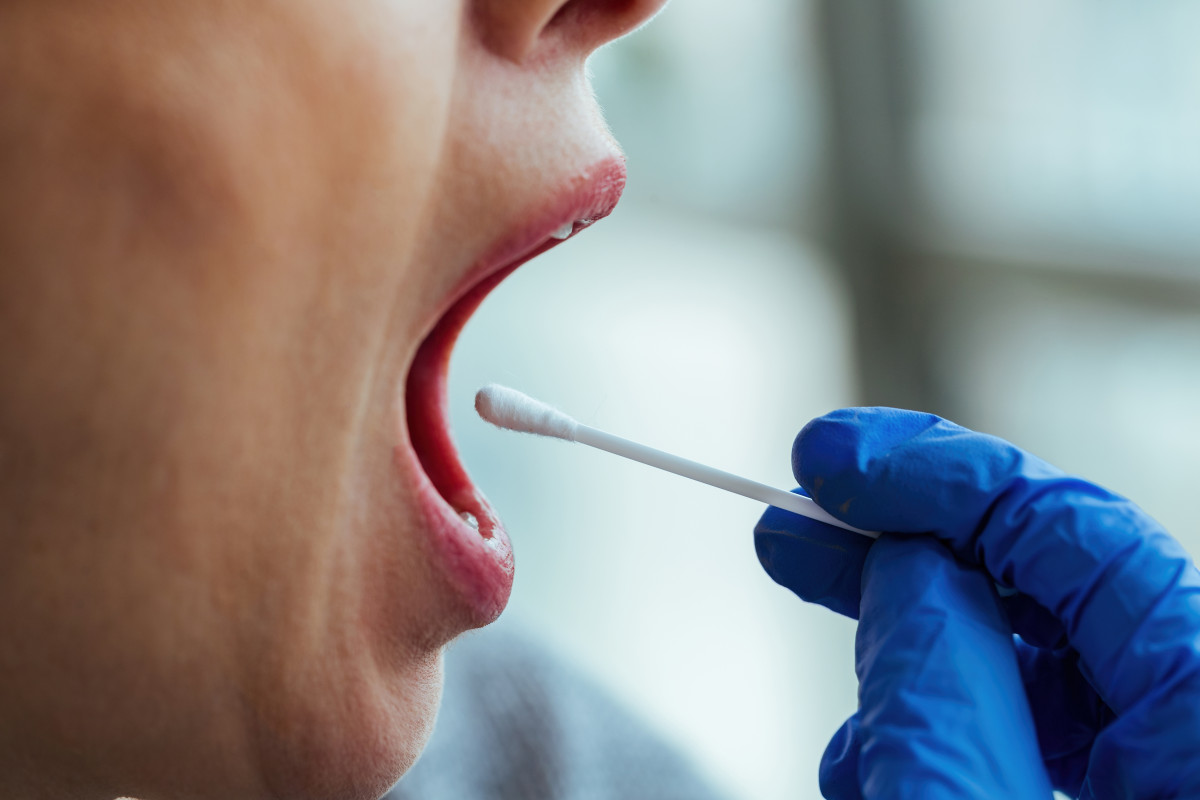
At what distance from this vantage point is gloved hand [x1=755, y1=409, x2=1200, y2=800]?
0.57 metres

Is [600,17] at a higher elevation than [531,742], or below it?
higher

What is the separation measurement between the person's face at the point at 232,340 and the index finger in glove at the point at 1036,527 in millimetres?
292

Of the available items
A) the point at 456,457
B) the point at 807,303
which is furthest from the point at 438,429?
the point at 807,303

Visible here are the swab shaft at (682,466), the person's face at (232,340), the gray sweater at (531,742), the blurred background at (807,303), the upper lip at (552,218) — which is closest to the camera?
the person's face at (232,340)

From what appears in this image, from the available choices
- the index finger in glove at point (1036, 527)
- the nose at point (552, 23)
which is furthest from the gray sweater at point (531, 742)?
the nose at point (552, 23)

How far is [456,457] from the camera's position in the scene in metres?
0.67

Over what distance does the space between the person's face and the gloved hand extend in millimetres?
314

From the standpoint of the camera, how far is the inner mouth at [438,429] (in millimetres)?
649

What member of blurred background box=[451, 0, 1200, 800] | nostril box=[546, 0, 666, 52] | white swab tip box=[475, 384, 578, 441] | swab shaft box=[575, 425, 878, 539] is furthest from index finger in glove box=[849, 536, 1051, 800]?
blurred background box=[451, 0, 1200, 800]

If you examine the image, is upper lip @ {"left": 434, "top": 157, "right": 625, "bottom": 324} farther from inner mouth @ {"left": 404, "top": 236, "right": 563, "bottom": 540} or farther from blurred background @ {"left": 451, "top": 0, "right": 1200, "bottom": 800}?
blurred background @ {"left": 451, "top": 0, "right": 1200, "bottom": 800}

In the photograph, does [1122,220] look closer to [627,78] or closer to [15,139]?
[627,78]

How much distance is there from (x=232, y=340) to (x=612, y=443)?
281 mm

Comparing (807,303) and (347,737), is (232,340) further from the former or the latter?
(807,303)

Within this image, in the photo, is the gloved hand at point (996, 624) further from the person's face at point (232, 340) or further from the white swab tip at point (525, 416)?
the person's face at point (232, 340)
